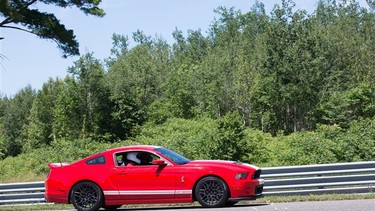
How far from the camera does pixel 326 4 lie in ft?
315

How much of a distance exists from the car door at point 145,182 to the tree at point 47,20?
39.9 feet

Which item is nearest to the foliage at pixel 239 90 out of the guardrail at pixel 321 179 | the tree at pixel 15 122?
the tree at pixel 15 122

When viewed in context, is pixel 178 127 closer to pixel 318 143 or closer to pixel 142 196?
pixel 318 143

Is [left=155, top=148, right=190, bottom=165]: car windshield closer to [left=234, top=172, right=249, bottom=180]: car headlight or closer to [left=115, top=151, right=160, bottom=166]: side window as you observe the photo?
[left=115, top=151, right=160, bottom=166]: side window

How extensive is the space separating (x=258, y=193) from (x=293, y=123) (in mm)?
51685

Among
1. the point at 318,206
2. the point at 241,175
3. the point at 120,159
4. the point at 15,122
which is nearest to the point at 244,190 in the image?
the point at 241,175

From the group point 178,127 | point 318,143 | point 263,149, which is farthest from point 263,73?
point 318,143

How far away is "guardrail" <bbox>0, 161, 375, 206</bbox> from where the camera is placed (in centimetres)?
1377

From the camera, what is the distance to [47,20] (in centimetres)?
2383

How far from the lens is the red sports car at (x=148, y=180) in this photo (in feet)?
39.8

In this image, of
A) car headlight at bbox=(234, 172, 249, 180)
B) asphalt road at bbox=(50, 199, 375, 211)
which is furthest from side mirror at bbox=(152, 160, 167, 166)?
car headlight at bbox=(234, 172, 249, 180)

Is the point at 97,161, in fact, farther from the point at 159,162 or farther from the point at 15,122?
the point at 15,122

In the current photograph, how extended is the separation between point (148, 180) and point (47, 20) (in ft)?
44.0

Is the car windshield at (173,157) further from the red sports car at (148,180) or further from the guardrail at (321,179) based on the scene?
the guardrail at (321,179)
